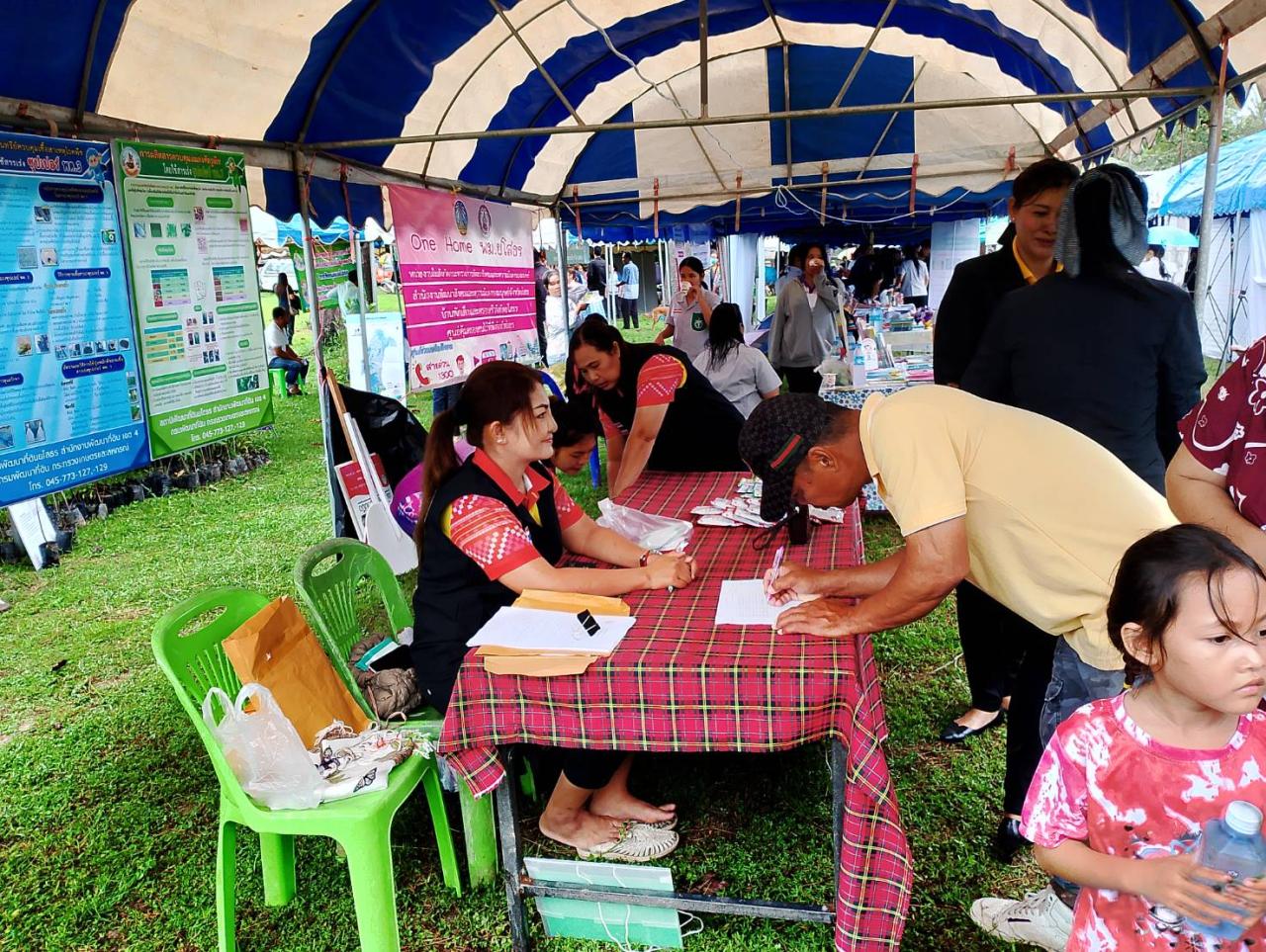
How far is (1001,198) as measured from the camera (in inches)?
372

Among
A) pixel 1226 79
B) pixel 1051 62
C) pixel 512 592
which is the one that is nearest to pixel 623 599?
pixel 512 592

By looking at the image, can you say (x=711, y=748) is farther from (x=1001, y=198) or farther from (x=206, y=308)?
(x=1001, y=198)

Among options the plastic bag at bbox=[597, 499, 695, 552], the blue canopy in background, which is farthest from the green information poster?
the blue canopy in background

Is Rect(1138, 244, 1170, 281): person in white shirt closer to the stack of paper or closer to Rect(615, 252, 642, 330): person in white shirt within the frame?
Rect(615, 252, 642, 330): person in white shirt

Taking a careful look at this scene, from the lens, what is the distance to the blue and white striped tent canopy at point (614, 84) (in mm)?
3045

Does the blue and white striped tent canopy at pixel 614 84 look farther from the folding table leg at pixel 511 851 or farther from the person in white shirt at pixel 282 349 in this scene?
the person in white shirt at pixel 282 349

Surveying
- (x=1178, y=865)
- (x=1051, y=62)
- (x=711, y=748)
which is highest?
(x=1051, y=62)

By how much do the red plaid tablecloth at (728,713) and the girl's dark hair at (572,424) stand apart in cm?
148

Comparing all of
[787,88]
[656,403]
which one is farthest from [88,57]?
[787,88]

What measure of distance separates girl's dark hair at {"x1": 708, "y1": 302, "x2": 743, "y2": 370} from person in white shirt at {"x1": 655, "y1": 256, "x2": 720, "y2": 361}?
2.16 meters

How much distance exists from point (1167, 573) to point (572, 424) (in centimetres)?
245

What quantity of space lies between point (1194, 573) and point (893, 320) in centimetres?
992

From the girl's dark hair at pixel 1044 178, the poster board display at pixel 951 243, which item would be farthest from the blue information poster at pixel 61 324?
the poster board display at pixel 951 243

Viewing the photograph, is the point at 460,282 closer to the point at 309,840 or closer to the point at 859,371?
the point at 859,371
